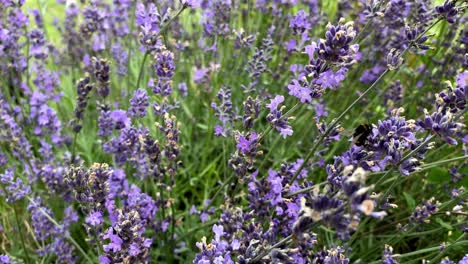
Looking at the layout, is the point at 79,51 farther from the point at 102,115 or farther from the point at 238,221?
the point at 238,221

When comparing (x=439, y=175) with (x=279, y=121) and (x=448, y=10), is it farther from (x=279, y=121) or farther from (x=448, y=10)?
(x=279, y=121)

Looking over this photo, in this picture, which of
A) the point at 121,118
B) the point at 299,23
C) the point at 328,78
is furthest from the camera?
the point at 299,23

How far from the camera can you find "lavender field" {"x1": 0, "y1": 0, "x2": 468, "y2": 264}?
1.53m

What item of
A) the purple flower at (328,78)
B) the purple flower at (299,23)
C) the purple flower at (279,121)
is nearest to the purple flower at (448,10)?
the purple flower at (328,78)

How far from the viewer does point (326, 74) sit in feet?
5.26

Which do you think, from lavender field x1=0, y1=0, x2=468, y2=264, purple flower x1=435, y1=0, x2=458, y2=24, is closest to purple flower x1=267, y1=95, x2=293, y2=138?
lavender field x1=0, y1=0, x2=468, y2=264

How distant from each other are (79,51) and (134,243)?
2489 mm

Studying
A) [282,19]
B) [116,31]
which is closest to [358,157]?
Result: [282,19]

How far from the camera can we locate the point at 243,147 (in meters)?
1.76

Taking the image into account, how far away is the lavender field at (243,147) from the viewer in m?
1.53

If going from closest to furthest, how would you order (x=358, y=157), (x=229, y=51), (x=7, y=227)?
(x=358, y=157) → (x=7, y=227) → (x=229, y=51)

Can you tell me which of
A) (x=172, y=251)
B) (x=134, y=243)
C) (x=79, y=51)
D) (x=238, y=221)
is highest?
(x=79, y=51)

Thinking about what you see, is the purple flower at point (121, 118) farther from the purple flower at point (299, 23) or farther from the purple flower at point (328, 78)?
the purple flower at point (328, 78)

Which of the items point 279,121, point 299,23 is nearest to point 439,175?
point 299,23
